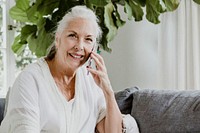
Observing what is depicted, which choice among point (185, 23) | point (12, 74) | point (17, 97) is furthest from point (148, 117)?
point (12, 74)

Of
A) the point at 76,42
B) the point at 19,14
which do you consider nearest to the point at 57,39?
the point at 76,42

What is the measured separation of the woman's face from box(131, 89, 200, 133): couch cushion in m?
0.54

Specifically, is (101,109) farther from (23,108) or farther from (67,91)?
(23,108)

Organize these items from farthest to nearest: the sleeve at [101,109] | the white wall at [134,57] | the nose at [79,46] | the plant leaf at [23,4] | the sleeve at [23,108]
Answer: the white wall at [134,57], the plant leaf at [23,4], the sleeve at [101,109], the nose at [79,46], the sleeve at [23,108]

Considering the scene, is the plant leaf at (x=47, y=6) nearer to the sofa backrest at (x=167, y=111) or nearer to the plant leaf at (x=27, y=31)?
the plant leaf at (x=27, y=31)

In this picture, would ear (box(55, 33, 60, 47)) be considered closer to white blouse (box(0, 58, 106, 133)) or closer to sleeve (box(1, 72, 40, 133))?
white blouse (box(0, 58, 106, 133))

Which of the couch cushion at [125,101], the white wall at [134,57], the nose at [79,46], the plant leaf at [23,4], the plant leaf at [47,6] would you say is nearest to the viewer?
the nose at [79,46]

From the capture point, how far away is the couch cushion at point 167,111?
6.58 ft

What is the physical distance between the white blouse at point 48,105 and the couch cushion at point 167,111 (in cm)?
30

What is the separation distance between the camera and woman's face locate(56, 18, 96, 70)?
6.02 ft

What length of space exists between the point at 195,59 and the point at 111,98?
1.07 meters

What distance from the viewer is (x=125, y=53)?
3.30 m

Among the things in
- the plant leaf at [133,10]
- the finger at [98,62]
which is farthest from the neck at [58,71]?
the plant leaf at [133,10]

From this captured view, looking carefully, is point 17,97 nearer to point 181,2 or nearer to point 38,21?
point 38,21
